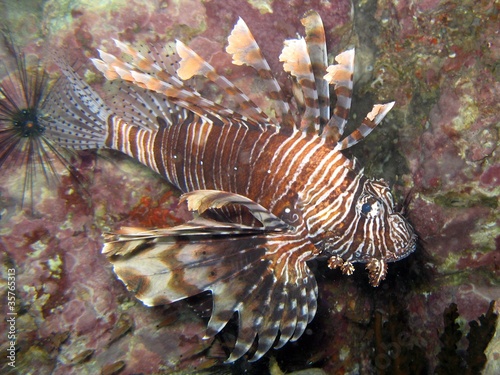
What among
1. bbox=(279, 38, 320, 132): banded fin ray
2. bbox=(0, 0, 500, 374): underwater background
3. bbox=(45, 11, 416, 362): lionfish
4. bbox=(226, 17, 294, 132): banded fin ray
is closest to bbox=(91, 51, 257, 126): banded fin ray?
bbox=(45, 11, 416, 362): lionfish

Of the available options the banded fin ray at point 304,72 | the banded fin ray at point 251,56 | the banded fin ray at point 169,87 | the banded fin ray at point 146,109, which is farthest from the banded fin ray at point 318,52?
the banded fin ray at point 146,109

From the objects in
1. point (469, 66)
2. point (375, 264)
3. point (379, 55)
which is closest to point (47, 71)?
point (379, 55)

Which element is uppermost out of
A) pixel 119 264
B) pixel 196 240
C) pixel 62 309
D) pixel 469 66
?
pixel 469 66

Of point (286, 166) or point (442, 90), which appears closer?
point (286, 166)

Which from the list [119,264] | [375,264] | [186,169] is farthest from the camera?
[186,169]

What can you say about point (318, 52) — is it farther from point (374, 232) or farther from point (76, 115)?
point (76, 115)

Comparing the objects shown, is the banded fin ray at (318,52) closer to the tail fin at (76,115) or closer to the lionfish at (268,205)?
the lionfish at (268,205)

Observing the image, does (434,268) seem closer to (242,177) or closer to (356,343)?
(356,343)
